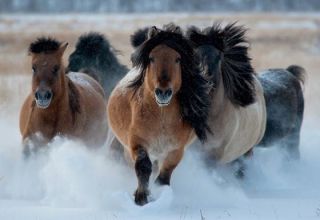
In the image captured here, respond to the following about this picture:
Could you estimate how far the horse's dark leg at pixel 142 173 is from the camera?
668 centimetres

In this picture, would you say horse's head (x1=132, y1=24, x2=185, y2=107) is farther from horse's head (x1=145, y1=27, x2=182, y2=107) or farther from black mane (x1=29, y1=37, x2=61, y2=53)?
black mane (x1=29, y1=37, x2=61, y2=53)

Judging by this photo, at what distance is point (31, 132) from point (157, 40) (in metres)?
2.23

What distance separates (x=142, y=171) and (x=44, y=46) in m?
2.21

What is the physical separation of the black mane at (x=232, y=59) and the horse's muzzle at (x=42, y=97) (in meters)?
1.59

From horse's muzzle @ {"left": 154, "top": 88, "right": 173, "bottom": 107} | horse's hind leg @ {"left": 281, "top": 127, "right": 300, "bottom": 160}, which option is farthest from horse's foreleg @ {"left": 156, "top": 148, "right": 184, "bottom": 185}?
horse's hind leg @ {"left": 281, "top": 127, "right": 300, "bottom": 160}

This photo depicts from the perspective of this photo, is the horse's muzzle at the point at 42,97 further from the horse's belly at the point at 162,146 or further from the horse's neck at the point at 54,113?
the horse's belly at the point at 162,146

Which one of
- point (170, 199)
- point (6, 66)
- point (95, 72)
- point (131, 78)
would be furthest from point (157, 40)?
point (6, 66)

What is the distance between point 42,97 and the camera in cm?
793

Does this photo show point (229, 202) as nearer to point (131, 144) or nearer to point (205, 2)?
point (131, 144)

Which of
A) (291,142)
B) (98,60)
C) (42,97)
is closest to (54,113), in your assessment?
(42,97)

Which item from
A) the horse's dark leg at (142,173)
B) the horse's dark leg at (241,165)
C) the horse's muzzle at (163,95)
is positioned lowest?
the horse's dark leg at (241,165)

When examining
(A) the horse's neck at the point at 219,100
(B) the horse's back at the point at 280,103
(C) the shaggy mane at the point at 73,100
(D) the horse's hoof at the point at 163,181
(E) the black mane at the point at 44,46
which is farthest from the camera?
(B) the horse's back at the point at 280,103

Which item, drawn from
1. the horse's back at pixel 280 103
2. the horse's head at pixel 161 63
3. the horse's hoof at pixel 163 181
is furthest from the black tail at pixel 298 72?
the horse's hoof at pixel 163 181

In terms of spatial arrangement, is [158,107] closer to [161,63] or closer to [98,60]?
[161,63]
